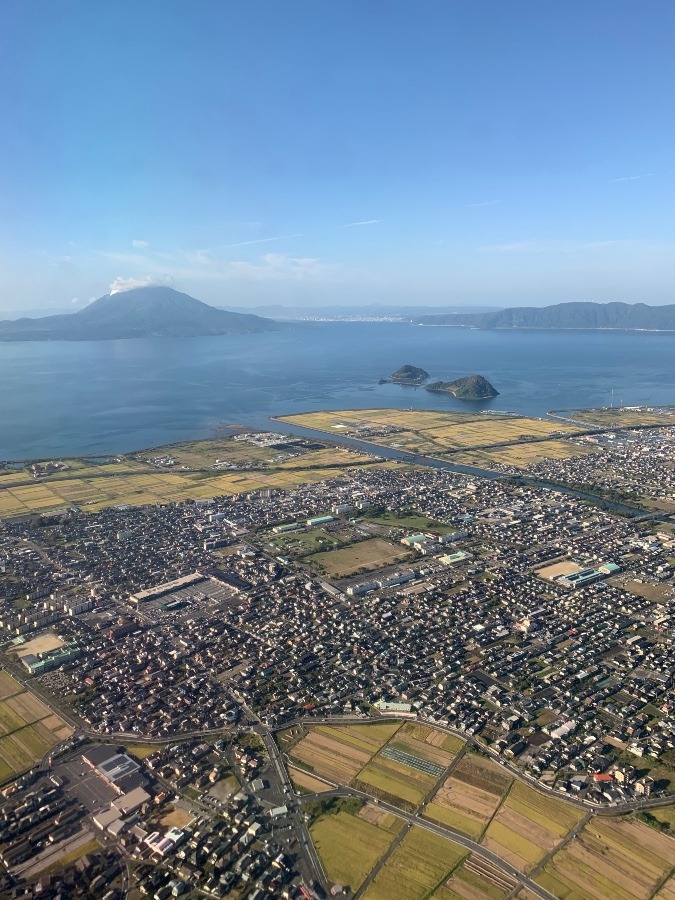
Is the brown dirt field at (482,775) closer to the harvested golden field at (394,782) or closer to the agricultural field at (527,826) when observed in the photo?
the agricultural field at (527,826)

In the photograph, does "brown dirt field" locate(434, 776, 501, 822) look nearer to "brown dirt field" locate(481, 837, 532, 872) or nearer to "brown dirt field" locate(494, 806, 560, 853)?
"brown dirt field" locate(494, 806, 560, 853)

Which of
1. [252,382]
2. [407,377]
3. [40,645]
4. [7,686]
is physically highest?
[407,377]

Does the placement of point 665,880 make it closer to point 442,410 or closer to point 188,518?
point 188,518

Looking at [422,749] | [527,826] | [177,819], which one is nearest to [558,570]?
[422,749]

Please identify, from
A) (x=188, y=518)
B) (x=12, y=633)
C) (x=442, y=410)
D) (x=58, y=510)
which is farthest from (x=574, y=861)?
(x=442, y=410)

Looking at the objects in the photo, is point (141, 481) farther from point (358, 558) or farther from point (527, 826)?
point (527, 826)

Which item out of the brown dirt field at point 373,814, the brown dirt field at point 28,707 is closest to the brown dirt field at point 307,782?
the brown dirt field at point 373,814
